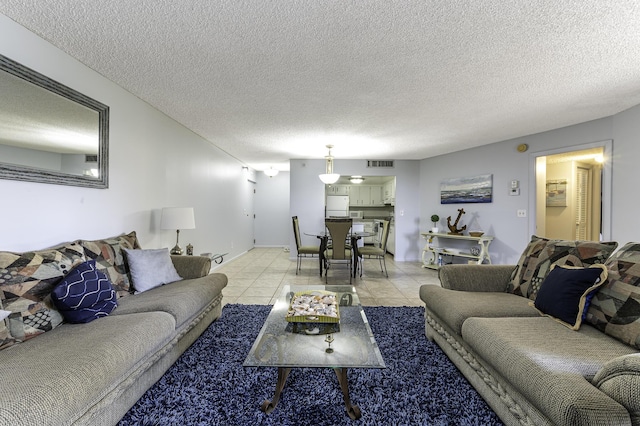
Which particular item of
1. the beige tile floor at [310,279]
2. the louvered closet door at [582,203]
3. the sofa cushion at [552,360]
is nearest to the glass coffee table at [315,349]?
the sofa cushion at [552,360]

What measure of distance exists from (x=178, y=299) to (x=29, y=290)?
2.55ft

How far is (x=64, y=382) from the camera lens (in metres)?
1.07

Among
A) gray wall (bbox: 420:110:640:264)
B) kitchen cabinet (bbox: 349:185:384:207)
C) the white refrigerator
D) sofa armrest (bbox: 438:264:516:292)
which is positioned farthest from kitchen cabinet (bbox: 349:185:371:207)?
sofa armrest (bbox: 438:264:516:292)

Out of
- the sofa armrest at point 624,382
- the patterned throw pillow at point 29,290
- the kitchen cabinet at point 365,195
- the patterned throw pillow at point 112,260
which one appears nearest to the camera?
the sofa armrest at point 624,382

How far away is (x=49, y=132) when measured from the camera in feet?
6.63

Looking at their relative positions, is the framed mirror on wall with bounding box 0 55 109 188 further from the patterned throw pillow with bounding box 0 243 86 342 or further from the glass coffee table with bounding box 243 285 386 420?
the glass coffee table with bounding box 243 285 386 420

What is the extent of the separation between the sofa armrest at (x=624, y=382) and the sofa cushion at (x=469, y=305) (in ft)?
2.69

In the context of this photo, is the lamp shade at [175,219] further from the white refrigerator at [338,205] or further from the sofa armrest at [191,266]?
the white refrigerator at [338,205]

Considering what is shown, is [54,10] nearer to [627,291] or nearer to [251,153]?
[627,291]

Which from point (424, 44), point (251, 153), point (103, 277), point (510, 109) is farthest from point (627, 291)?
point (251, 153)

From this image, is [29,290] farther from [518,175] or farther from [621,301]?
[518,175]

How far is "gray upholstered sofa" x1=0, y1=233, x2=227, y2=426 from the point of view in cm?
102

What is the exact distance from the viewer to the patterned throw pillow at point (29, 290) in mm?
1430

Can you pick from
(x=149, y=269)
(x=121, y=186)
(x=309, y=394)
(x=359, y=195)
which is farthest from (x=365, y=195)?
(x=309, y=394)
